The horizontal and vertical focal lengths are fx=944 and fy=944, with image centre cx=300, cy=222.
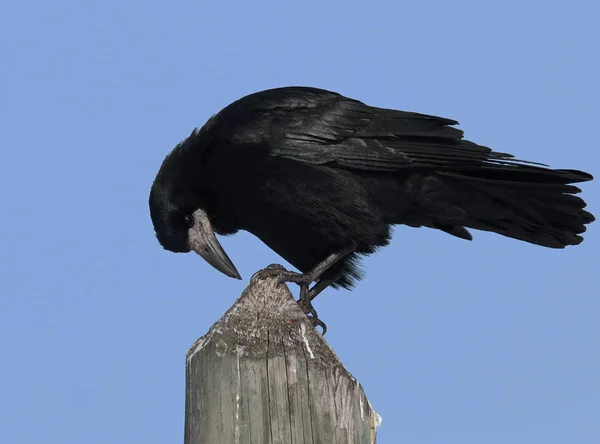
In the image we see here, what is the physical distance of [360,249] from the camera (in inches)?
238

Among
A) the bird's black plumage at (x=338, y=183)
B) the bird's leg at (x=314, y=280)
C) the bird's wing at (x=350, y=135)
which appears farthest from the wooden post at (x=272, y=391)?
the bird's wing at (x=350, y=135)

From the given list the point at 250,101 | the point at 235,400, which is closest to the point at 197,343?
the point at 235,400

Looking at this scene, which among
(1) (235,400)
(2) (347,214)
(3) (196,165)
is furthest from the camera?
(3) (196,165)

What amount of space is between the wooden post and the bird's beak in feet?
9.17

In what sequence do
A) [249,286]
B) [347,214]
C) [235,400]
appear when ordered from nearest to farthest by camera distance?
[235,400] → [249,286] → [347,214]

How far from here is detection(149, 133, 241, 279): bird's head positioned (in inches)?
244

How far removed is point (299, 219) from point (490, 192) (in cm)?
135

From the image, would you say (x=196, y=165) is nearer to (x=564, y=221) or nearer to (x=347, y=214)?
(x=347, y=214)

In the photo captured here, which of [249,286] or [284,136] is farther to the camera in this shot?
[284,136]

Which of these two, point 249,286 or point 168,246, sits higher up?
point 168,246

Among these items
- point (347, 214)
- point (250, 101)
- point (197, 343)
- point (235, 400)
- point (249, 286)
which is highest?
point (250, 101)

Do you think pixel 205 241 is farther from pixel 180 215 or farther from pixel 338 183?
pixel 338 183

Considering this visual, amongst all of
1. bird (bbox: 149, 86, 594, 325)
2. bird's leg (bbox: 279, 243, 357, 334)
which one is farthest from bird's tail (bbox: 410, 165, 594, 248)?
bird's leg (bbox: 279, 243, 357, 334)

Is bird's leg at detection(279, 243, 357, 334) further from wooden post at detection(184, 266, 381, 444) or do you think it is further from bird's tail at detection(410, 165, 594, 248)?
wooden post at detection(184, 266, 381, 444)
